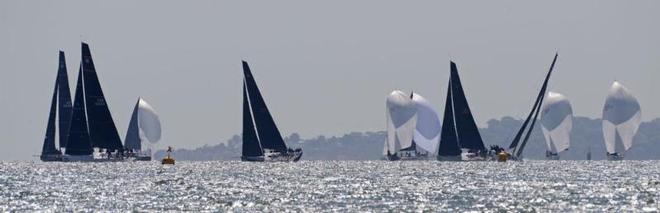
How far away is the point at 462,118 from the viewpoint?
157 m

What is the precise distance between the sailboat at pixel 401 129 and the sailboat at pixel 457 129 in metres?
32.8

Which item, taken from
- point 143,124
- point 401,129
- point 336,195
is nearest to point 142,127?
point 143,124

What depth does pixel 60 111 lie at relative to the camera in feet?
506

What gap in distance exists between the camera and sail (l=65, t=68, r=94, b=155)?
471 feet

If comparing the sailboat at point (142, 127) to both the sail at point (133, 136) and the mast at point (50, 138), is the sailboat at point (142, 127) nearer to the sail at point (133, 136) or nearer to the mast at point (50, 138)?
the sail at point (133, 136)

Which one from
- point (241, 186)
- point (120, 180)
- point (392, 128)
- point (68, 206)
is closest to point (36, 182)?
point (120, 180)

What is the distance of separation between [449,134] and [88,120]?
120ft

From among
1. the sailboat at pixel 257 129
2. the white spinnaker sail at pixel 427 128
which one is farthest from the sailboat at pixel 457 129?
the white spinnaker sail at pixel 427 128

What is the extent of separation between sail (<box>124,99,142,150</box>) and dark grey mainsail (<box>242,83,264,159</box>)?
33.5 m

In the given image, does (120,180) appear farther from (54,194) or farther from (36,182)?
(54,194)

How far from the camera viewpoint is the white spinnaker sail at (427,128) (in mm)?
190875

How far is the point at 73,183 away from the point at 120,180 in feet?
18.6

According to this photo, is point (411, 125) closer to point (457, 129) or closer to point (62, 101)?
point (457, 129)

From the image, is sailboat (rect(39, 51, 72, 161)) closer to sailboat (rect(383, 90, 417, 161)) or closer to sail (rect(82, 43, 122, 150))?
sail (rect(82, 43, 122, 150))
